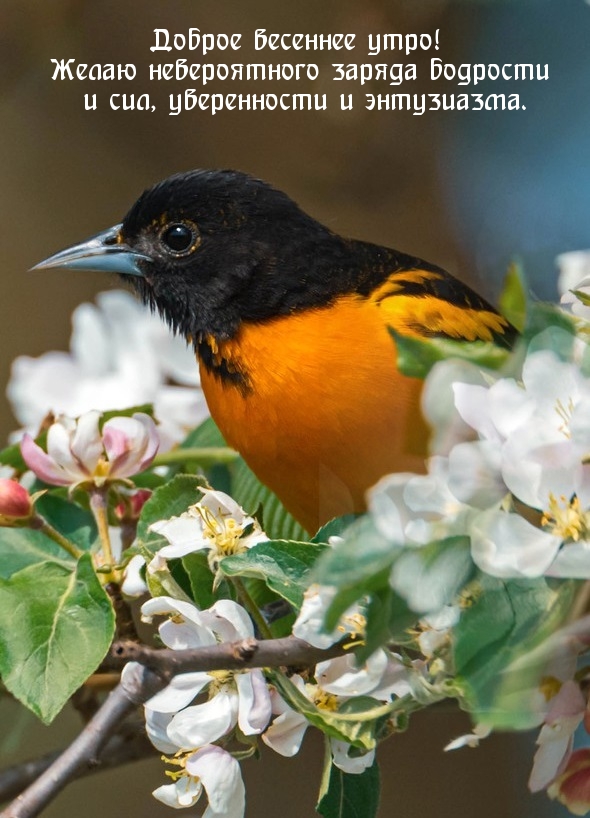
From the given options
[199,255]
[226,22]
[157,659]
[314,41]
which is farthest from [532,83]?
[157,659]

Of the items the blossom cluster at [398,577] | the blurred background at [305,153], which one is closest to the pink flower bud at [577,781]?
the blossom cluster at [398,577]

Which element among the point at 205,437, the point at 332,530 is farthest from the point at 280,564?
the point at 205,437

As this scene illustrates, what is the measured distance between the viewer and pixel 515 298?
758mm

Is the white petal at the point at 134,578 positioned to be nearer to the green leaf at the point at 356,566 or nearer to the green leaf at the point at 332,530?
the green leaf at the point at 332,530

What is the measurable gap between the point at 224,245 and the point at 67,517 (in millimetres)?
577

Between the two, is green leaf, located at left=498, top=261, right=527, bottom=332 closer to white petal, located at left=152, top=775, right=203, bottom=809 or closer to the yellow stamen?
the yellow stamen

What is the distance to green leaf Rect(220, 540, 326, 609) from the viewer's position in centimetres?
85

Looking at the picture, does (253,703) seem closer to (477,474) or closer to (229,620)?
(229,620)

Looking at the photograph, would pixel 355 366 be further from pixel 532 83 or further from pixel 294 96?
pixel 294 96

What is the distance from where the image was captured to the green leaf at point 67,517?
1.28 m

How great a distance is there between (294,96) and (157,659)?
265 cm

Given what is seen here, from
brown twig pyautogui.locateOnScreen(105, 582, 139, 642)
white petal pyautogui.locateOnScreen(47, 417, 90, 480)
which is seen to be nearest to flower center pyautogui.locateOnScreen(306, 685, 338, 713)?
brown twig pyautogui.locateOnScreen(105, 582, 139, 642)

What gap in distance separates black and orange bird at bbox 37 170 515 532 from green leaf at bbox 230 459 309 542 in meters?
0.04

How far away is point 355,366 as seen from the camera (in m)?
1.51
